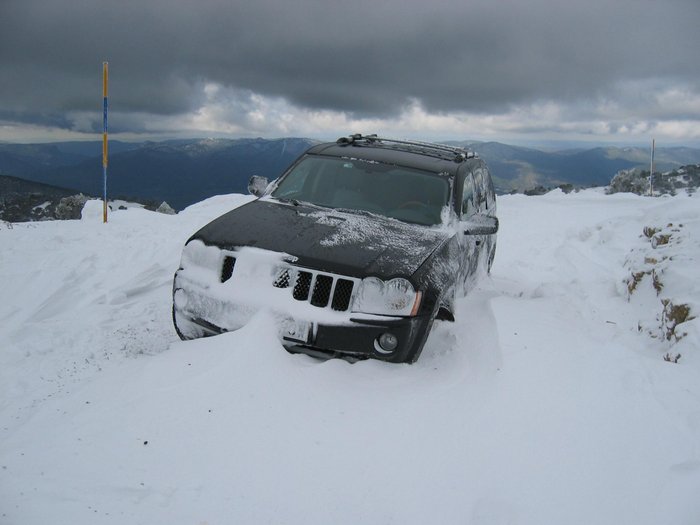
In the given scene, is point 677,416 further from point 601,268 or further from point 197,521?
point 601,268

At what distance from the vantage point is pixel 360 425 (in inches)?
111

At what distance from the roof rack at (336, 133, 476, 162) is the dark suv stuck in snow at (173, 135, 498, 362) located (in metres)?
0.65

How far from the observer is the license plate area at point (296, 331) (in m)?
3.42

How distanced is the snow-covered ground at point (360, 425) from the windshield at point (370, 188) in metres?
1.02

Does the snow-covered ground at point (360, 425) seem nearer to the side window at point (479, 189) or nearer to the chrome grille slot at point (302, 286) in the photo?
the chrome grille slot at point (302, 286)

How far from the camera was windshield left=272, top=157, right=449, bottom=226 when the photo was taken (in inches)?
186

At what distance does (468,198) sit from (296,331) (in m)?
2.68

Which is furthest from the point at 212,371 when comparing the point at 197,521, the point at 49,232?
the point at 49,232

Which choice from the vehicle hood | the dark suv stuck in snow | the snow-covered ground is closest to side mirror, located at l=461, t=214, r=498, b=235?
the dark suv stuck in snow

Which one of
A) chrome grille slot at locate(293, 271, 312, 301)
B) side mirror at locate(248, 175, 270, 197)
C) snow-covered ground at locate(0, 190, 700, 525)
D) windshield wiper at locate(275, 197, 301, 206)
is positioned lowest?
snow-covered ground at locate(0, 190, 700, 525)

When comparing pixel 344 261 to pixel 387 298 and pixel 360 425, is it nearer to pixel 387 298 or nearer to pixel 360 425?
pixel 387 298

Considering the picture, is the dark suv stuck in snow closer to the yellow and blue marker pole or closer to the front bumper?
the front bumper

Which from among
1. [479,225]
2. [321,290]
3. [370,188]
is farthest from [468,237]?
[321,290]

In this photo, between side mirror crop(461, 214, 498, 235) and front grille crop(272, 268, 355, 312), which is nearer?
front grille crop(272, 268, 355, 312)
